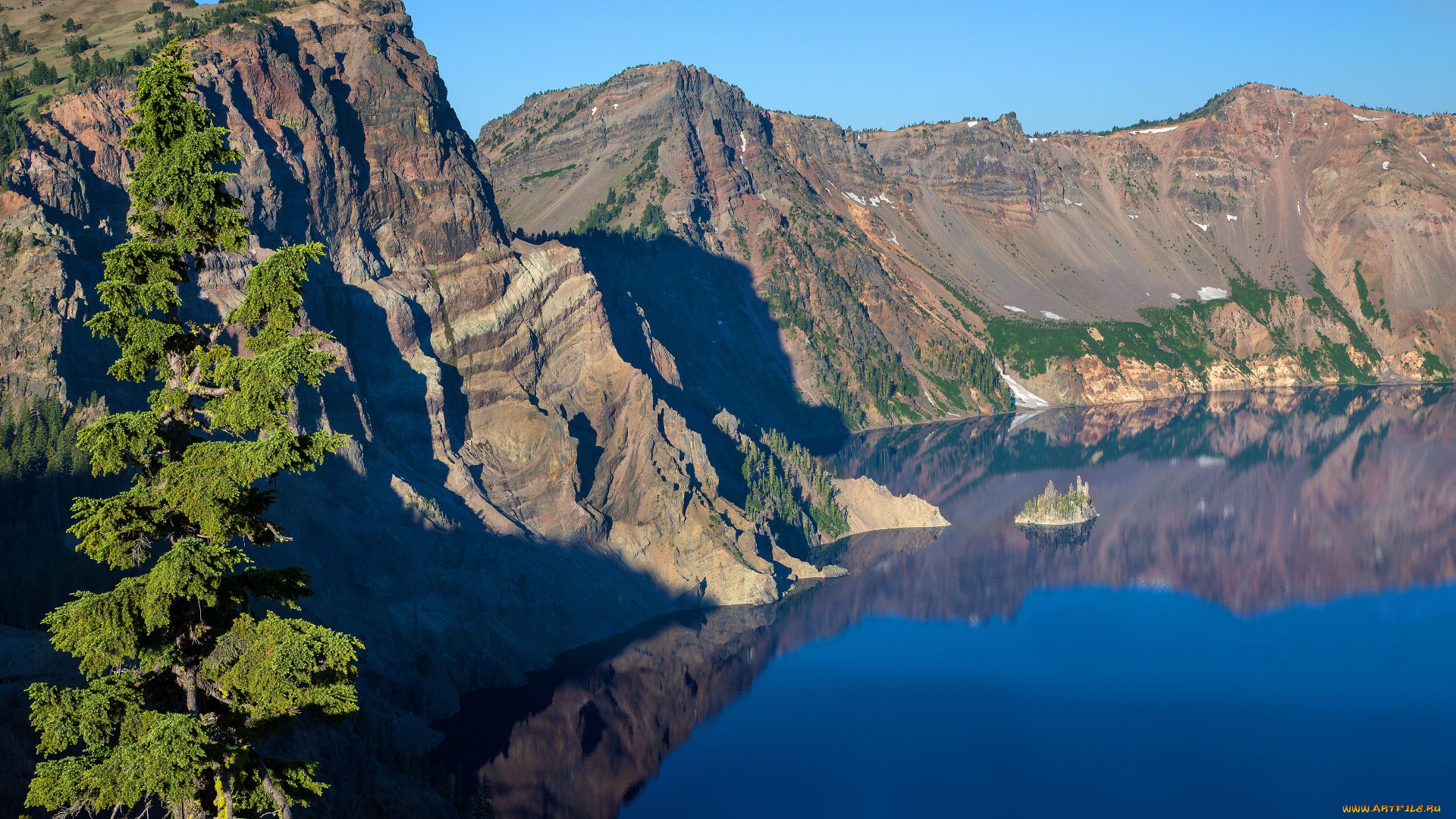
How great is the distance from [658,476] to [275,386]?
11972 centimetres

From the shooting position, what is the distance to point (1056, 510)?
627 feet

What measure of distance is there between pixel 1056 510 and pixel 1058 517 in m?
1.29

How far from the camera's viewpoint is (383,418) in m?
130

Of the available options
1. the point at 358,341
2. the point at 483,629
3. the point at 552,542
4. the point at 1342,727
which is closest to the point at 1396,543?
the point at 1342,727

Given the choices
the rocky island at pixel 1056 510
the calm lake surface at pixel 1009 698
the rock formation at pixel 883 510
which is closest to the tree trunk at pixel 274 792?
the calm lake surface at pixel 1009 698

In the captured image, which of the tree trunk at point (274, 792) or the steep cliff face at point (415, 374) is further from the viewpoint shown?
the steep cliff face at point (415, 374)

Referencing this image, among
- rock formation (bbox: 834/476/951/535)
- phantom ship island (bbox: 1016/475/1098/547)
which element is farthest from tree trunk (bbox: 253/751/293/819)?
phantom ship island (bbox: 1016/475/1098/547)

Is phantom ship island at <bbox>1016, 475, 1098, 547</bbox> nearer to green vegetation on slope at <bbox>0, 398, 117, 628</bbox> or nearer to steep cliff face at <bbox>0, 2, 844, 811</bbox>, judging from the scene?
steep cliff face at <bbox>0, 2, 844, 811</bbox>

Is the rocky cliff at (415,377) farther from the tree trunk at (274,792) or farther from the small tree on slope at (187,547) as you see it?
the small tree on slope at (187,547)

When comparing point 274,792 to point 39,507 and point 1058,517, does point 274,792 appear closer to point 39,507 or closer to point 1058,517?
point 39,507

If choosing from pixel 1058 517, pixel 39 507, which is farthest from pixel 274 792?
pixel 1058 517

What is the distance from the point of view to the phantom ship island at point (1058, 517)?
183375 mm

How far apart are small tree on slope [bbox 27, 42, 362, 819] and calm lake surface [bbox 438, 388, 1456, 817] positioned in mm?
67865

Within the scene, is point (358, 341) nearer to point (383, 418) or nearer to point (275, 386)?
point (383, 418)
